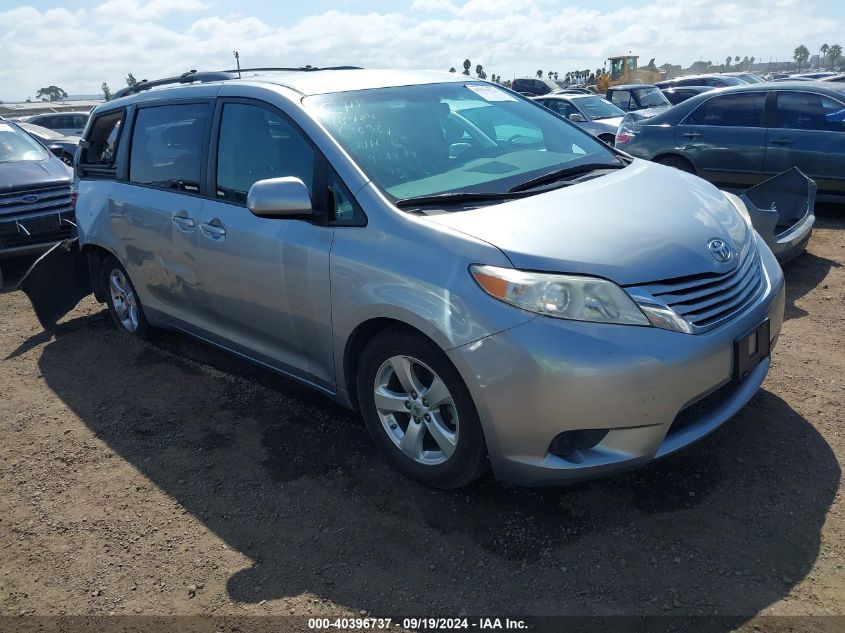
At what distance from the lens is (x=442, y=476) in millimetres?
2914

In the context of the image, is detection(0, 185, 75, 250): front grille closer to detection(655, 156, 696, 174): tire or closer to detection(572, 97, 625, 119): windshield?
detection(655, 156, 696, 174): tire

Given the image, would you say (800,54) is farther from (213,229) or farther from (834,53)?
(213,229)

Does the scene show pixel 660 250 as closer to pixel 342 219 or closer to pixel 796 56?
pixel 342 219

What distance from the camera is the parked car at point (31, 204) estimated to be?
727 cm

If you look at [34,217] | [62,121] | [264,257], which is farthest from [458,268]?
[62,121]

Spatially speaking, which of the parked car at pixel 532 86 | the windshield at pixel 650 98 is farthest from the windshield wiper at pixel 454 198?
the parked car at pixel 532 86

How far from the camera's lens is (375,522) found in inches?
114

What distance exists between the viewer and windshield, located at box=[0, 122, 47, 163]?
8148mm

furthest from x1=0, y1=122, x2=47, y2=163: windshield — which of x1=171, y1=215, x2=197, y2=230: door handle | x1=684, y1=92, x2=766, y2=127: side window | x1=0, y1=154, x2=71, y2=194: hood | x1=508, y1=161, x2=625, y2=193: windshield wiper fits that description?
x1=684, y1=92, x2=766, y2=127: side window

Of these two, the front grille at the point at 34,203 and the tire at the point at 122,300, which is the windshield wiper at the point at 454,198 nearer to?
the tire at the point at 122,300

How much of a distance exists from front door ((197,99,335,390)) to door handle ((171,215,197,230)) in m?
0.09

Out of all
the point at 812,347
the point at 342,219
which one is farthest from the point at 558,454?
the point at 812,347

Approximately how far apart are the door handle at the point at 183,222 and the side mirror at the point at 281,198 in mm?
1006

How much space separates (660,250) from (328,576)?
1819 mm
